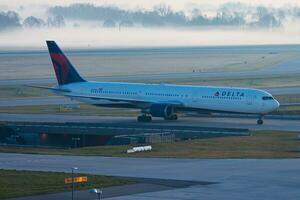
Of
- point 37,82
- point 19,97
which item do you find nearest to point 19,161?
point 19,97

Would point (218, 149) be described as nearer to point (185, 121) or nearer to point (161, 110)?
point (161, 110)

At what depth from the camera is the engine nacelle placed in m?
92.4

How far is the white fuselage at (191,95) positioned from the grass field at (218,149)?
1377 cm

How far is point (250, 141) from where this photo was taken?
7175 cm

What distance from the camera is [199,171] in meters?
54.7

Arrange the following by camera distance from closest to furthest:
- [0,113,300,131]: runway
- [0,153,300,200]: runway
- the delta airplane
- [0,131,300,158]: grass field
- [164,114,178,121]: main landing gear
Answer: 1. [0,153,300,200]: runway
2. [0,131,300,158]: grass field
3. [0,113,300,131]: runway
4. the delta airplane
5. [164,114,178,121]: main landing gear

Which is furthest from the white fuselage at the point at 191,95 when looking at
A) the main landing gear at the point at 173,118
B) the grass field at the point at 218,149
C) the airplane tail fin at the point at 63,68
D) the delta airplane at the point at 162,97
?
the grass field at the point at 218,149

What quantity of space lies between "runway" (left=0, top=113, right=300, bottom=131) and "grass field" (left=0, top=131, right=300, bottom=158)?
35.8ft

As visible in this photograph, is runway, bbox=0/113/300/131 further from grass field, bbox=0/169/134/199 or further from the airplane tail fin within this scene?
grass field, bbox=0/169/134/199

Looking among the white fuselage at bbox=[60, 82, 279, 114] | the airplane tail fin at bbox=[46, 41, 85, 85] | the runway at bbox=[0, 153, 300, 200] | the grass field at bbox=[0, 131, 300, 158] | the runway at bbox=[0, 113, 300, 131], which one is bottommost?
the runway at bbox=[0, 113, 300, 131]

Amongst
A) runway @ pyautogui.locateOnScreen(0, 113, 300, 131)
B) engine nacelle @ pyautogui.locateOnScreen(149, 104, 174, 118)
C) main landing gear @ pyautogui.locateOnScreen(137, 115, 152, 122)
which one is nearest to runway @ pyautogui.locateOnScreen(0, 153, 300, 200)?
runway @ pyautogui.locateOnScreen(0, 113, 300, 131)

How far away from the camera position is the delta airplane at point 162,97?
8956cm

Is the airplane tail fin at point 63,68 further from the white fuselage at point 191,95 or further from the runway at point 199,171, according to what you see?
the runway at point 199,171

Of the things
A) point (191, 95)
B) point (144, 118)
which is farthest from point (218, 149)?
point (144, 118)
